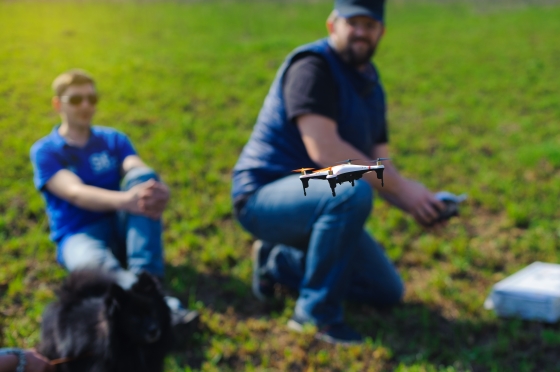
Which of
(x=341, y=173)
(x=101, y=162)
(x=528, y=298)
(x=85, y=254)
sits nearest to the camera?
(x=341, y=173)

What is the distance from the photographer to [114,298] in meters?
2.62

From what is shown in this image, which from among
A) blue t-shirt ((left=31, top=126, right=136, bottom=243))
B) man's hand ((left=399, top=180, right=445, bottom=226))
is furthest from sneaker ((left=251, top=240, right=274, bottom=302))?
man's hand ((left=399, top=180, right=445, bottom=226))

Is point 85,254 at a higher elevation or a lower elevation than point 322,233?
lower

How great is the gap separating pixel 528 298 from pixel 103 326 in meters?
2.55

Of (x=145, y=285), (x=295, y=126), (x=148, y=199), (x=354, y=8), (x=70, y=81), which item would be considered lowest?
(x=145, y=285)

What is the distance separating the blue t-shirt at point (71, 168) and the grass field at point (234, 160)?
1.65 feet

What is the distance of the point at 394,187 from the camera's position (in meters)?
2.73

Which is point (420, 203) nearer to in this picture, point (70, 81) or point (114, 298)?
point (114, 298)

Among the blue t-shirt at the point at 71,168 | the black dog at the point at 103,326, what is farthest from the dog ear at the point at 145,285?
the blue t-shirt at the point at 71,168

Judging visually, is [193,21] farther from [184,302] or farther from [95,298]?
[95,298]

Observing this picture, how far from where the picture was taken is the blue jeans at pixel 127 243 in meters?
3.47

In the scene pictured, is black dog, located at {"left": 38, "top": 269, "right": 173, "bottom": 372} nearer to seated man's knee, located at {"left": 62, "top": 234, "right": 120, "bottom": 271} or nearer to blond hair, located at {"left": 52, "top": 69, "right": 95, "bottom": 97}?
seated man's knee, located at {"left": 62, "top": 234, "right": 120, "bottom": 271}

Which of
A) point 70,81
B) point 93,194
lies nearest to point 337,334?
point 93,194

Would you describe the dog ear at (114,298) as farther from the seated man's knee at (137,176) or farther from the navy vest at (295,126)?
Result: the seated man's knee at (137,176)
